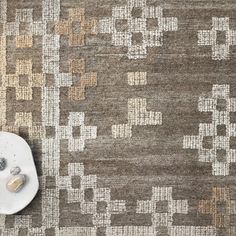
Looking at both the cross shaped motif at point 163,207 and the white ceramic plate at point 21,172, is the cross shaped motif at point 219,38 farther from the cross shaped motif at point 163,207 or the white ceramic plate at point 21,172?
the white ceramic plate at point 21,172

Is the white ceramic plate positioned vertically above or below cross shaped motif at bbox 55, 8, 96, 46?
below

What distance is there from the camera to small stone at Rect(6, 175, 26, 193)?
122cm

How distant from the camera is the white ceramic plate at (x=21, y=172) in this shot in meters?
1.25

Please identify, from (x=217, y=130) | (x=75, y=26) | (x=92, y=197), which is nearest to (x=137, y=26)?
(x=75, y=26)

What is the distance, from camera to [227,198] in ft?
4.24

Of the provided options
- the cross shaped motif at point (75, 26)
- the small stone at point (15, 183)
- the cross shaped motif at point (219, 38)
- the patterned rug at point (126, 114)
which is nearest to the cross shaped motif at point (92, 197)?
the patterned rug at point (126, 114)

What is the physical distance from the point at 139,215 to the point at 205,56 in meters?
0.47

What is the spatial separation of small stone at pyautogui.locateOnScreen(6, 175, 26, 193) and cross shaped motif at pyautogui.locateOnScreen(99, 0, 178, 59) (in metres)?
0.44

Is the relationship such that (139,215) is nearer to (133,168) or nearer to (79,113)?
(133,168)

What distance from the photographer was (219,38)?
4.29 feet

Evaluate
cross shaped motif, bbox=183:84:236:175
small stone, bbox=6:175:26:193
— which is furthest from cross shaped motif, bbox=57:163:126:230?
cross shaped motif, bbox=183:84:236:175

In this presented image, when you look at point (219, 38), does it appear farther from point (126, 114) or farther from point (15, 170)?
point (15, 170)

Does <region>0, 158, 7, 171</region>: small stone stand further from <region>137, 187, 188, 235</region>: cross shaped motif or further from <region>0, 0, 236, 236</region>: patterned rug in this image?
<region>137, 187, 188, 235</region>: cross shaped motif

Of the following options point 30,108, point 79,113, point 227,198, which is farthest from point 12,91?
point 227,198
